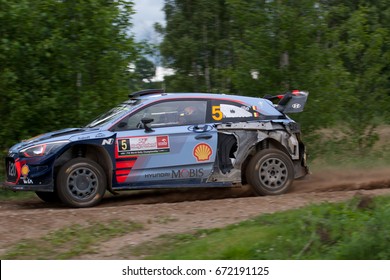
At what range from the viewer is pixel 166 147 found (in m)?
11.0

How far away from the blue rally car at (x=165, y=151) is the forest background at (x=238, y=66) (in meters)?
2.66

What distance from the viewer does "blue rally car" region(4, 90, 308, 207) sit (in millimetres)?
10672

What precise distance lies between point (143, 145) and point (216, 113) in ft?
4.61

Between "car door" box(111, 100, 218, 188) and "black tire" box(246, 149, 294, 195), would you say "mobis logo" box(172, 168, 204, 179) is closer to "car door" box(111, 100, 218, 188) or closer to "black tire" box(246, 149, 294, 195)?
"car door" box(111, 100, 218, 188)

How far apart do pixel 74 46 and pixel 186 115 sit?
12.3 feet

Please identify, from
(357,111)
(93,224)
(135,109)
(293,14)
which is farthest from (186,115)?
(357,111)

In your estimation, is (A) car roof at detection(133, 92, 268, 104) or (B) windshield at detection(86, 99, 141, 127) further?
(A) car roof at detection(133, 92, 268, 104)

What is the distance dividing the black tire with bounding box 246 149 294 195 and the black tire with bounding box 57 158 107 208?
252cm

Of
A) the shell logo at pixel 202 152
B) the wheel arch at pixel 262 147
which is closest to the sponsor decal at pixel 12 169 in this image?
the shell logo at pixel 202 152

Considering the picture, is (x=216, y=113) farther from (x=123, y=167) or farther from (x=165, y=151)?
(x=123, y=167)

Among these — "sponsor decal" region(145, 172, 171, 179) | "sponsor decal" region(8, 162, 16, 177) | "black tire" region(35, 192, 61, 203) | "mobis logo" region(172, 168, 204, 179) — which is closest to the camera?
"sponsor decal" region(8, 162, 16, 177)

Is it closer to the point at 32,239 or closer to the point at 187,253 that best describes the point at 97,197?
the point at 32,239

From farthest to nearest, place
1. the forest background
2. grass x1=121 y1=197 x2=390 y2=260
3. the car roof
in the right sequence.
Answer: the forest background, the car roof, grass x1=121 y1=197 x2=390 y2=260

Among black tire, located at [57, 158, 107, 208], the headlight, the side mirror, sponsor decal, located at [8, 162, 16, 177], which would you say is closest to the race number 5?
the side mirror
